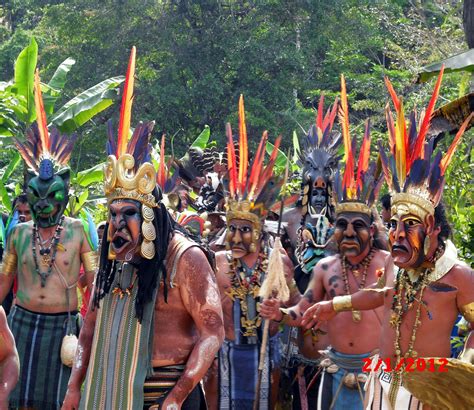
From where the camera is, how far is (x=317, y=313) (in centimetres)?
673

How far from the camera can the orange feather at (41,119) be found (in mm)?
7383

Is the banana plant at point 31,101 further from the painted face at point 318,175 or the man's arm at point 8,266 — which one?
the man's arm at point 8,266

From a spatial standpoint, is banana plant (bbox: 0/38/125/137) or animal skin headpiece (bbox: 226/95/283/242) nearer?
animal skin headpiece (bbox: 226/95/283/242)

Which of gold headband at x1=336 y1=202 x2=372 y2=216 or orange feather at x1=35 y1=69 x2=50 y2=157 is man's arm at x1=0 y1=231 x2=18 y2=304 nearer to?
orange feather at x1=35 y1=69 x2=50 y2=157

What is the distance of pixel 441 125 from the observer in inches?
356

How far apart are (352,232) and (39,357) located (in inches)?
103

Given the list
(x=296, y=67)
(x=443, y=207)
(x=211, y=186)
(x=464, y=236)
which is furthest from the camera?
(x=296, y=67)

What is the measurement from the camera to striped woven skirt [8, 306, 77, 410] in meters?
8.68

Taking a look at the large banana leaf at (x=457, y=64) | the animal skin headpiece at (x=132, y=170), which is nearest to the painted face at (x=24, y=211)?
the large banana leaf at (x=457, y=64)

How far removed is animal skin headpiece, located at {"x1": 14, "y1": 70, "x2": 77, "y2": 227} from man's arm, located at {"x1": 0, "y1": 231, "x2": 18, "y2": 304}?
1.01 feet

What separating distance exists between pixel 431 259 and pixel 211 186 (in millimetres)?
5678

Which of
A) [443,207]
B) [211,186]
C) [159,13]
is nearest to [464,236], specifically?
[443,207]

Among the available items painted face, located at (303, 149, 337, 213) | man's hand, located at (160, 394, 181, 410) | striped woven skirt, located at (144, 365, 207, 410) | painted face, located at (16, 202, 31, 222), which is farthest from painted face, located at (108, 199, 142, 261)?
painted face, located at (16, 202, 31, 222)

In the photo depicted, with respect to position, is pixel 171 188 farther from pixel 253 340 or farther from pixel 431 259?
pixel 431 259
